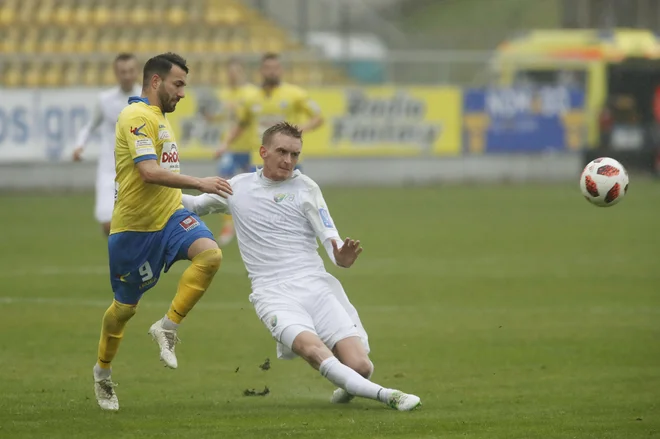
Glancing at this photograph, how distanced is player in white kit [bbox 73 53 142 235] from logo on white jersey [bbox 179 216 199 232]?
18.4 ft

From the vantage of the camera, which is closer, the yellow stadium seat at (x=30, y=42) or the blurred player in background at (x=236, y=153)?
the blurred player in background at (x=236, y=153)

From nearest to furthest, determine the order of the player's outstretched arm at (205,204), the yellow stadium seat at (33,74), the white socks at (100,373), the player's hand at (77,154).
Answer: the white socks at (100,373)
the player's outstretched arm at (205,204)
the player's hand at (77,154)
the yellow stadium seat at (33,74)

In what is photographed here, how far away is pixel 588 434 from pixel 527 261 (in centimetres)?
958

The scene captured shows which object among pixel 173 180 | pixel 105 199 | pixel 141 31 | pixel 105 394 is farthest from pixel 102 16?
pixel 173 180

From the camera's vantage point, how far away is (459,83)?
31719mm

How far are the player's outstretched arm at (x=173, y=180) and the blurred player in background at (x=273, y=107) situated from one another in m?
8.88

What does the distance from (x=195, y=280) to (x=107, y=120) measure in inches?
263

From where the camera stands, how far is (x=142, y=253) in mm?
8266

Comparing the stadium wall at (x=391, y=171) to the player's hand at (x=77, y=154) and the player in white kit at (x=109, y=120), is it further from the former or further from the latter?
the player's hand at (x=77, y=154)

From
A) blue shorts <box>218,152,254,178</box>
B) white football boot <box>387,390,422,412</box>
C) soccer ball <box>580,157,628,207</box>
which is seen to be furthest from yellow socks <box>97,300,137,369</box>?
blue shorts <box>218,152,254,178</box>

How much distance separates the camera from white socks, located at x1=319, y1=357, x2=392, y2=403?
25.4 ft

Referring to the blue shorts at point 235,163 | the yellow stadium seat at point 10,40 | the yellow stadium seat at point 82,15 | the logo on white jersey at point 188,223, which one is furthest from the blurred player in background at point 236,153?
the yellow stadium seat at point 82,15

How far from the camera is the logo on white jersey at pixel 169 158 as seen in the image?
8.27 m

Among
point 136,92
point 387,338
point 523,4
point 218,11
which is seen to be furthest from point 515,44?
point 387,338
